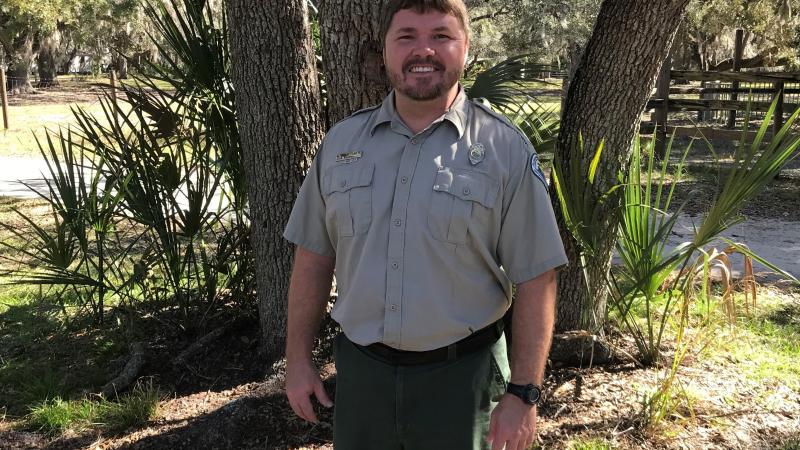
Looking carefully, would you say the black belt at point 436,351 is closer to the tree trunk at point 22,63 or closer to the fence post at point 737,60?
the fence post at point 737,60

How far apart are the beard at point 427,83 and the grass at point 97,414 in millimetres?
2624

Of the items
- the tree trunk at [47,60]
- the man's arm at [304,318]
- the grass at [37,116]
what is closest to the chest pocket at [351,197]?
the man's arm at [304,318]

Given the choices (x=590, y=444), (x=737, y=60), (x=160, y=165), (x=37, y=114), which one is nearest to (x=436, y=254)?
(x=590, y=444)

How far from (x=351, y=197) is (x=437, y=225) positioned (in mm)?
274

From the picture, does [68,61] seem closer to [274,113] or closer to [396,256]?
[274,113]

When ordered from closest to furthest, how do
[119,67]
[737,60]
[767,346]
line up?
[767,346] → [119,67] → [737,60]

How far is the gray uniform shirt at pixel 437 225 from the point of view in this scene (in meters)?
1.99

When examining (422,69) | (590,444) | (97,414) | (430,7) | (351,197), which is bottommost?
(97,414)

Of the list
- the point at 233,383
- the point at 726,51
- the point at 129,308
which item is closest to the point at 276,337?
the point at 233,383

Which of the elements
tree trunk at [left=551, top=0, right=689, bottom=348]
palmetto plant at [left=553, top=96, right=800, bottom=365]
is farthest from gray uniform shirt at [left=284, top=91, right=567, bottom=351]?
tree trunk at [left=551, top=0, right=689, bottom=348]

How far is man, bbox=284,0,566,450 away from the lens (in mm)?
1996

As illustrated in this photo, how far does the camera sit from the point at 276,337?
4.24 m

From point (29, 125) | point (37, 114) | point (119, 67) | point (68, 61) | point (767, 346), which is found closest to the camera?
point (767, 346)

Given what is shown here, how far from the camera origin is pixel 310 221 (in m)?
2.27
